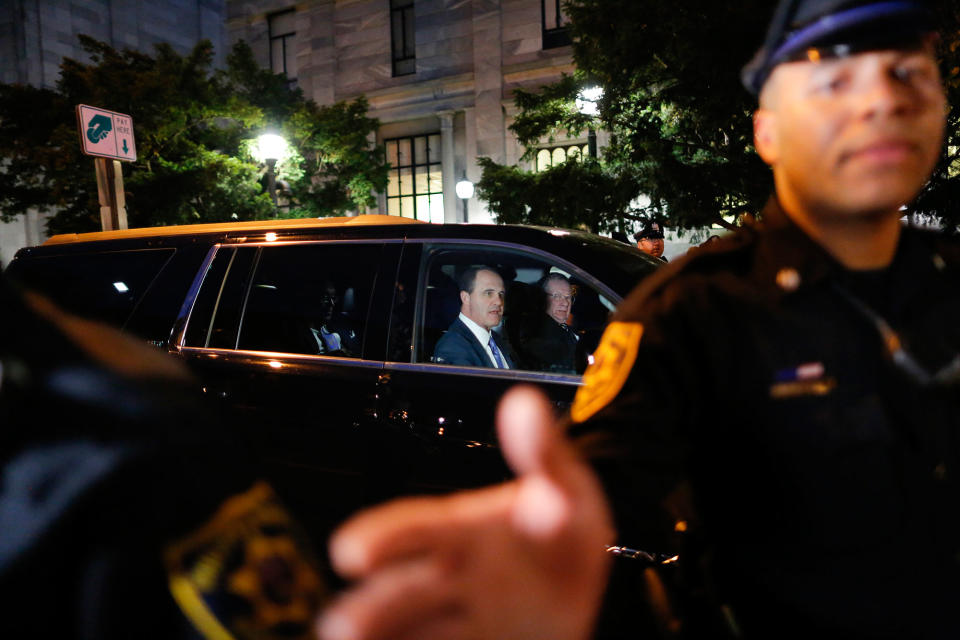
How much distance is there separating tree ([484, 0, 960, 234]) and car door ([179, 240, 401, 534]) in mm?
4693

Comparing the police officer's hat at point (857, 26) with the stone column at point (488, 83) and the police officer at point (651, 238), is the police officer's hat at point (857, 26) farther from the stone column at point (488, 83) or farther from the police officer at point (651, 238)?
the stone column at point (488, 83)

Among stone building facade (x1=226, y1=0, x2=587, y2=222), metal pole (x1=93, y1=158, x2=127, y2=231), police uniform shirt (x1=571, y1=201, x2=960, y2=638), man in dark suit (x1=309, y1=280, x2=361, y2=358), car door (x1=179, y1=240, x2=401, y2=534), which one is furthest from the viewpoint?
stone building facade (x1=226, y1=0, x2=587, y2=222)

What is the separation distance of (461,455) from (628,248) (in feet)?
4.46

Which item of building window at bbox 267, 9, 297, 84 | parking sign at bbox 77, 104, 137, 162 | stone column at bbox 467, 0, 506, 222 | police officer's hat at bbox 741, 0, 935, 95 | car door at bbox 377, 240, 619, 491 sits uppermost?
building window at bbox 267, 9, 297, 84

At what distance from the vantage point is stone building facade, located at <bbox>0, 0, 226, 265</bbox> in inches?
904

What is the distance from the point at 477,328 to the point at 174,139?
12360 millimetres

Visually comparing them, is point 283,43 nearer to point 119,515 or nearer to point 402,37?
point 402,37

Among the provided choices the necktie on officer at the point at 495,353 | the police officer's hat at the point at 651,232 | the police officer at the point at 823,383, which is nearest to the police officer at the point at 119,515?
the police officer at the point at 823,383

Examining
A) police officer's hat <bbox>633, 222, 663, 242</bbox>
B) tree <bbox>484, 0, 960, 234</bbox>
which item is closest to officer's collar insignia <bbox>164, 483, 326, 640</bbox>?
tree <bbox>484, 0, 960, 234</bbox>

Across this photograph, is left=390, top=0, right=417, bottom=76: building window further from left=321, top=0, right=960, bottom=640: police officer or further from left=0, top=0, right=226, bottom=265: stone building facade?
left=321, top=0, right=960, bottom=640: police officer

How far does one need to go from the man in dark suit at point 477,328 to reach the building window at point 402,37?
20334 mm

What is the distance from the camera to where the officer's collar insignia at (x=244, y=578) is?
1.89 feet

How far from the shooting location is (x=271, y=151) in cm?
1330

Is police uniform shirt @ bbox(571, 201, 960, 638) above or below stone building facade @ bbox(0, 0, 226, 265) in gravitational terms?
below
